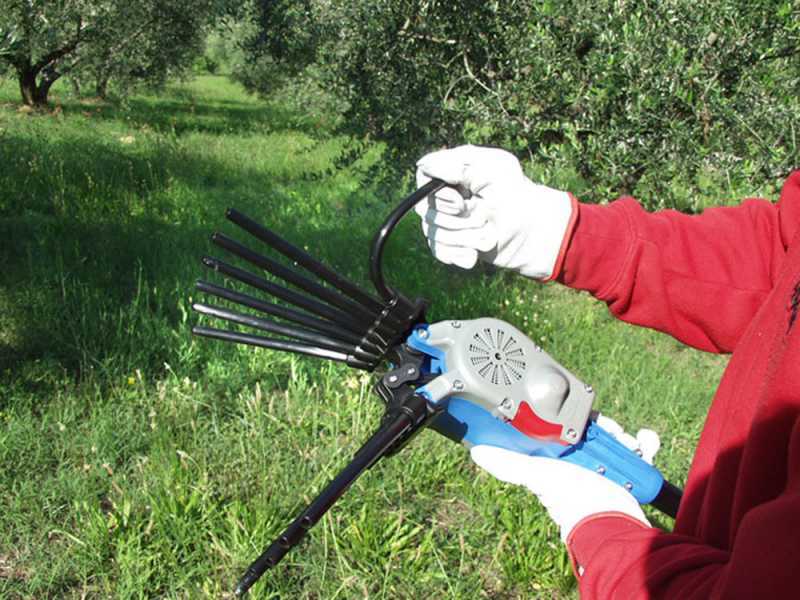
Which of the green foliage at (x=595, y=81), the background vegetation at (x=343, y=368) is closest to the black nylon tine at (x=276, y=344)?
the background vegetation at (x=343, y=368)

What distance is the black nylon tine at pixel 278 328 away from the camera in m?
1.44

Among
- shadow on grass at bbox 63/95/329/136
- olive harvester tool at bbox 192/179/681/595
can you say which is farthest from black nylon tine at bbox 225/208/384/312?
shadow on grass at bbox 63/95/329/136

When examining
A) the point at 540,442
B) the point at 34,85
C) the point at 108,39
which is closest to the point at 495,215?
the point at 540,442

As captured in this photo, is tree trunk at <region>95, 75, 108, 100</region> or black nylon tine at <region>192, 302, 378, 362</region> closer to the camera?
black nylon tine at <region>192, 302, 378, 362</region>

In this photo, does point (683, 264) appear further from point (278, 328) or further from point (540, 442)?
point (278, 328)

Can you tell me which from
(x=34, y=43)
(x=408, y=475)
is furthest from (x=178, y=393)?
(x=34, y=43)

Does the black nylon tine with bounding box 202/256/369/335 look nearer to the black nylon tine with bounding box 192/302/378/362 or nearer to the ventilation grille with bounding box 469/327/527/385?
the black nylon tine with bounding box 192/302/378/362

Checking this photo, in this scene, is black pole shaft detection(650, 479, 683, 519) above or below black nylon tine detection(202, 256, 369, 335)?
below

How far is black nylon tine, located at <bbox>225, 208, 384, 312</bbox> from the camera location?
1430 millimetres

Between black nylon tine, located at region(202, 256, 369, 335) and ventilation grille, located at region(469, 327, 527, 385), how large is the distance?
0.23 metres

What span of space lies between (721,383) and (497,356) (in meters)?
0.44

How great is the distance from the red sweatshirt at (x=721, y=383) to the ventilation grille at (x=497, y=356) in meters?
0.29

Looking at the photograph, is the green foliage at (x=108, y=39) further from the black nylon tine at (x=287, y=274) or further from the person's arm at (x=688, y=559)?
the person's arm at (x=688, y=559)

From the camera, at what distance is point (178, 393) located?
3.09m
